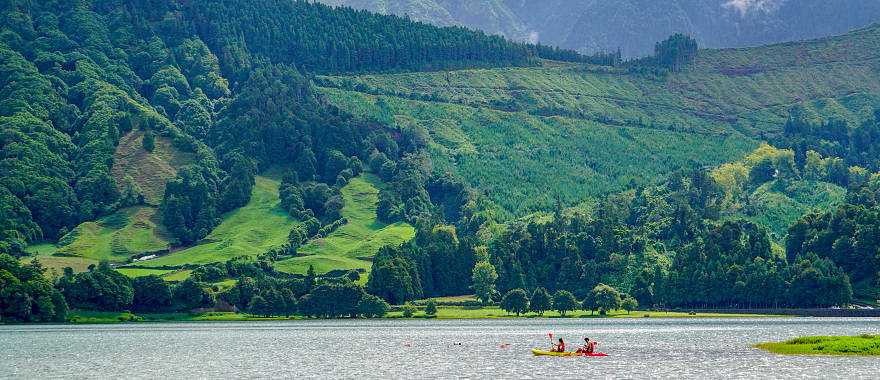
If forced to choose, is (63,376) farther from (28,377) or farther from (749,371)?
(749,371)

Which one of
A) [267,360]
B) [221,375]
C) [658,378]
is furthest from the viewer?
[267,360]

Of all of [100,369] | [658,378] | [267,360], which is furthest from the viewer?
[267,360]

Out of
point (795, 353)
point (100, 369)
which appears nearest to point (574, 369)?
point (795, 353)

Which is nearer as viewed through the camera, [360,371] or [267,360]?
[360,371]

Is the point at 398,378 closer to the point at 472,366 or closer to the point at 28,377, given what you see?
the point at 472,366

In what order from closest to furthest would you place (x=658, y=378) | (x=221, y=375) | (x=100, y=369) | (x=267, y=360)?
(x=658, y=378) < (x=221, y=375) < (x=100, y=369) < (x=267, y=360)

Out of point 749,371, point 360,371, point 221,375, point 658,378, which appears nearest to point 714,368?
point 749,371

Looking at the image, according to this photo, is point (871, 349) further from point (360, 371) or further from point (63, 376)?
point (63, 376)

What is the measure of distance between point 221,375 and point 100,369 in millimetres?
23302

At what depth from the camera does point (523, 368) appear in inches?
6875

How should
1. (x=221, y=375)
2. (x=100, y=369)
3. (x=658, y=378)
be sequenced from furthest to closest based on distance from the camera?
(x=100, y=369)
(x=221, y=375)
(x=658, y=378)

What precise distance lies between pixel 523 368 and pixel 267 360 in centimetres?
4184

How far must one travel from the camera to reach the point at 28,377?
561 feet

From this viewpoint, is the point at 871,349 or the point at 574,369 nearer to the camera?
the point at 574,369
